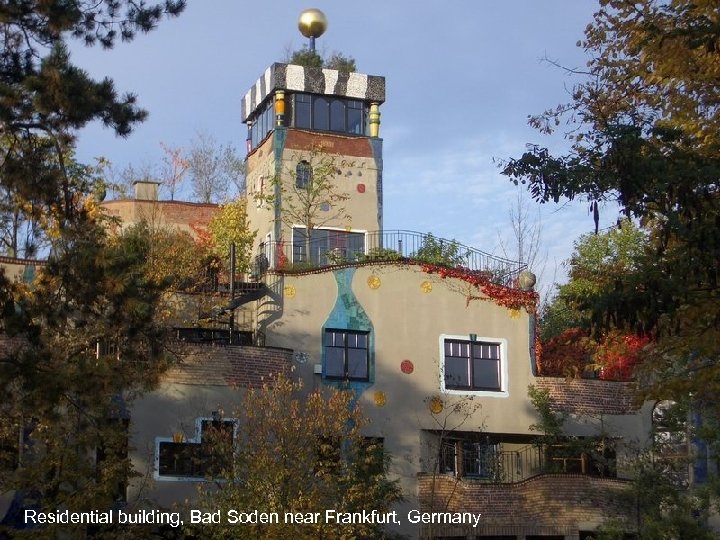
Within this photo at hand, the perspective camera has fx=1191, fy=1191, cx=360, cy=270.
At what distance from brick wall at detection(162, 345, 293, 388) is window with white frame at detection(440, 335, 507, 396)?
433cm

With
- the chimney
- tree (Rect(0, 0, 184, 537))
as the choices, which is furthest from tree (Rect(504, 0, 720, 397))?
the chimney

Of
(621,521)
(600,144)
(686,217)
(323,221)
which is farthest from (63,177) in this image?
(323,221)

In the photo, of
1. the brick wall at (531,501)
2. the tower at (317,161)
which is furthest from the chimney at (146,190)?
the brick wall at (531,501)

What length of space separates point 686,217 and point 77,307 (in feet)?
23.3

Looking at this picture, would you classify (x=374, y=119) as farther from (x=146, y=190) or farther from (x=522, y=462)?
(x=522, y=462)

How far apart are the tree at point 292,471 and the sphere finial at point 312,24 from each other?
1546cm

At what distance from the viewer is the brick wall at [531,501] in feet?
80.5

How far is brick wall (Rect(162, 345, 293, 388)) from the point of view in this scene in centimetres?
2278

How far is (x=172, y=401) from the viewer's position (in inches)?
891

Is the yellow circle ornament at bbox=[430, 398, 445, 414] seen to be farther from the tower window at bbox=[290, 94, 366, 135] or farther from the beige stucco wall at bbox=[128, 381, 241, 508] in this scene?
the tower window at bbox=[290, 94, 366, 135]

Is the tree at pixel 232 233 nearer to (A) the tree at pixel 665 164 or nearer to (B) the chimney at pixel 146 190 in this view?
(B) the chimney at pixel 146 190

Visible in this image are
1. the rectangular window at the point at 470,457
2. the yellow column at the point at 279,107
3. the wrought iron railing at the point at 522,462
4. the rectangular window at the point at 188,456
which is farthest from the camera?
→ the yellow column at the point at 279,107

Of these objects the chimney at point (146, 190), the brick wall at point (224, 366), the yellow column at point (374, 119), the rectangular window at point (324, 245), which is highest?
the yellow column at point (374, 119)

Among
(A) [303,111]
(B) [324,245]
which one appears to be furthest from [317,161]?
(B) [324,245]
